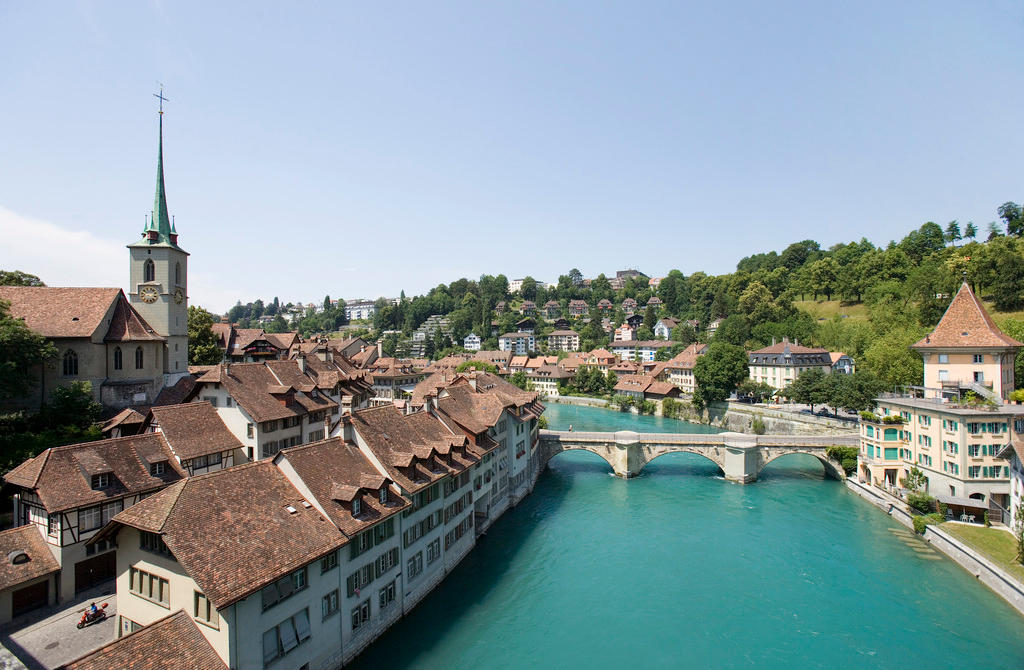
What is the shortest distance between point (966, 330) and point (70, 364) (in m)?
64.2

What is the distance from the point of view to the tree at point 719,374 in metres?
75.4

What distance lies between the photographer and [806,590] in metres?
28.2

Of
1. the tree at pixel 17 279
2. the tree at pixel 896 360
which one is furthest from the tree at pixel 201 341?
the tree at pixel 896 360

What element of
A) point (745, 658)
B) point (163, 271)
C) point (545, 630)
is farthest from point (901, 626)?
point (163, 271)

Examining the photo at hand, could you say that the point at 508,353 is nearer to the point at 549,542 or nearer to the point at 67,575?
the point at 549,542

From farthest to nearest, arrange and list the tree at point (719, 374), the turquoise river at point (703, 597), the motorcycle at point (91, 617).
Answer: the tree at point (719, 374) → the turquoise river at point (703, 597) → the motorcycle at point (91, 617)

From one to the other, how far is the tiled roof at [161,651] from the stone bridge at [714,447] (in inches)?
1465

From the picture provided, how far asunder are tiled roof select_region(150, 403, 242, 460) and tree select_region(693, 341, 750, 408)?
6341 cm

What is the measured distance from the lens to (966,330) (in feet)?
137

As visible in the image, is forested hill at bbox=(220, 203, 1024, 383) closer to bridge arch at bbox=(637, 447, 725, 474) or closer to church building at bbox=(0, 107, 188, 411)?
bridge arch at bbox=(637, 447, 725, 474)

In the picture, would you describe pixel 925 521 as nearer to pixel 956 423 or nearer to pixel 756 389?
pixel 956 423

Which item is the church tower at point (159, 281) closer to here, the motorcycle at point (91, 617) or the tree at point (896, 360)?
the motorcycle at point (91, 617)

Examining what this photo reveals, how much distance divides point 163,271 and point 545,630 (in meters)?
37.6

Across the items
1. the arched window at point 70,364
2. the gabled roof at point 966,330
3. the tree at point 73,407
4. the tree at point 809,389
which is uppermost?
the gabled roof at point 966,330
